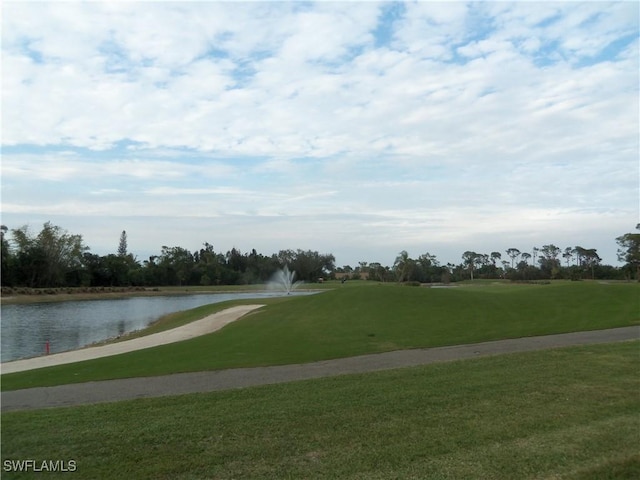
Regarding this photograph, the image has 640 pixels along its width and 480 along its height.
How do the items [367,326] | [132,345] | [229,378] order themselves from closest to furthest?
[229,378], [367,326], [132,345]

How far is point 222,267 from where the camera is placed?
133 meters

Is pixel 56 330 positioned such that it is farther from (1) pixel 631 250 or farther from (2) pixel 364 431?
(1) pixel 631 250

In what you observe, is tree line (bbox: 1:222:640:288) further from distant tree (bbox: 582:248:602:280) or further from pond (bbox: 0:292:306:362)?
pond (bbox: 0:292:306:362)

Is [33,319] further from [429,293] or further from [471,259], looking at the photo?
[471,259]

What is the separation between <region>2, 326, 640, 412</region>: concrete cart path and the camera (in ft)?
32.2

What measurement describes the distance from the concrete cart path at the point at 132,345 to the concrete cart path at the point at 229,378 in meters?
6.92

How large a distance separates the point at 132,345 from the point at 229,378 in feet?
39.5

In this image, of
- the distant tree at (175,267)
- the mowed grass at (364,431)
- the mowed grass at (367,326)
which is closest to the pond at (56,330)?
the mowed grass at (367,326)

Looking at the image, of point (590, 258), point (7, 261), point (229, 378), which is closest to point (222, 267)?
point (7, 261)

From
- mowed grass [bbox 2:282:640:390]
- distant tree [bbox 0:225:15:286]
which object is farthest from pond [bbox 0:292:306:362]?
distant tree [bbox 0:225:15:286]

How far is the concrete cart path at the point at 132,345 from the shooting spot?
17875 mm

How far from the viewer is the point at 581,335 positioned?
56.5 ft

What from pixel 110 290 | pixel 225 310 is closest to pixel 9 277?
pixel 110 290

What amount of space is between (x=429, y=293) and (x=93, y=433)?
24.9 metres
